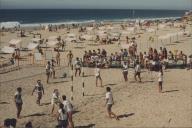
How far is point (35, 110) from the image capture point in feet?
65.8

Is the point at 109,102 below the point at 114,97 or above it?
above

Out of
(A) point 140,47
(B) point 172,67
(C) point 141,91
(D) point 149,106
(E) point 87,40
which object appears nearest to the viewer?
(D) point 149,106

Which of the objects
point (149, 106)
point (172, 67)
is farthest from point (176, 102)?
point (172, 67)

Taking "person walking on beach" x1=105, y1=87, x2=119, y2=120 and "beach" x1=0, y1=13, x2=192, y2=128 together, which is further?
"beach" x1=0, y1=13, x2=192, y2=128

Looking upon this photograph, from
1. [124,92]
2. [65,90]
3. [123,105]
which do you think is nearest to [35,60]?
[65,90]

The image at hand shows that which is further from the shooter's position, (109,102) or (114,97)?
(114,97)

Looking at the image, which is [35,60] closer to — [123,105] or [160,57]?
[160,57]

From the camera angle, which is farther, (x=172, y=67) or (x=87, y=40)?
(x=87, y=40)

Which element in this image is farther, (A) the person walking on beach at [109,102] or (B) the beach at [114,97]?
(B) the beach at [114,97]

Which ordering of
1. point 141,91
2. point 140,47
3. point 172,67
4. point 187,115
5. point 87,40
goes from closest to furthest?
point 187,115, point 141,91, point 172,67, point 140,47, point 87,40

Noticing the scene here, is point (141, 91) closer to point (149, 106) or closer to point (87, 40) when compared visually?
point (149, 106)

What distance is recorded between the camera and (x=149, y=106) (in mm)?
19625

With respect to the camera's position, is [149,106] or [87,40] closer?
[149,106]

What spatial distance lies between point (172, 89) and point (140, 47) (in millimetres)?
21140
